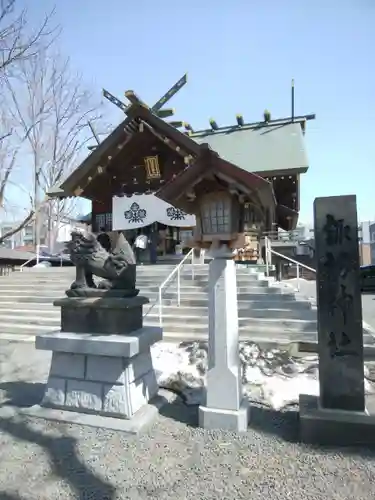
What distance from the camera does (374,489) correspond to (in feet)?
8.84

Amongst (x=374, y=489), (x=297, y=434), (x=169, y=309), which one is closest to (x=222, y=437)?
(x=297, y=434)

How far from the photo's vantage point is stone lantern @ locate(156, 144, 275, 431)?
3.63 m

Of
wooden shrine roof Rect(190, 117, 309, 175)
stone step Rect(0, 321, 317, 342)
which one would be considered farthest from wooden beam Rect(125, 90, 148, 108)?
stone step Rect(0, 321, 317, 342)

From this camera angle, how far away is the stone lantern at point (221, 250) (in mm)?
3629

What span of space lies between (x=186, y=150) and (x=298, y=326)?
6.77 metres

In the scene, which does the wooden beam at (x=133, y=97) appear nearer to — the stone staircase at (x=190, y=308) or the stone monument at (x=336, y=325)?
the stone staircase at (x=190, y=308)

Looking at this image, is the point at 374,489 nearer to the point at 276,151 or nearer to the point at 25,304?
the point at 25,304

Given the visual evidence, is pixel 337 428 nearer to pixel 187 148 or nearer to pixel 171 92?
pixel 187 148

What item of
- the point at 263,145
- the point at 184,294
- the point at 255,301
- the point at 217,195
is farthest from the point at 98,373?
the point at 263,145

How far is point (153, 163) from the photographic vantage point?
12.0m

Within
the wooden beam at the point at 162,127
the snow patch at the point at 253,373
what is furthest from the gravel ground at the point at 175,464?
the wooden beam at the point at 162,127

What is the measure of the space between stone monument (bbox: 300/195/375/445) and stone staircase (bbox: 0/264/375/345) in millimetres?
3606

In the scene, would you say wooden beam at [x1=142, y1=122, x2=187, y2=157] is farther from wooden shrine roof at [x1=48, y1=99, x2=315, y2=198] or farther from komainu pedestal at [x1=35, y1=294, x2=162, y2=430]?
komainu pedestal at [x1=35, y1=294, x2=162, y2=430]

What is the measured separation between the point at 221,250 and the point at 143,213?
29.2ft
